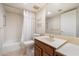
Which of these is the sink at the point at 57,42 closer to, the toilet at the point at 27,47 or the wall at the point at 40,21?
the wall at the point at 40,21

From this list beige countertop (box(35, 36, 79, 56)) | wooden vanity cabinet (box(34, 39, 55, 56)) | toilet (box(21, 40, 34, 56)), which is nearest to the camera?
beige countertop (box(35, 36, 79, 56))

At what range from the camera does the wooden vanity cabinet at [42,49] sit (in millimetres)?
955

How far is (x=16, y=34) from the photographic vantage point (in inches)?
42.4

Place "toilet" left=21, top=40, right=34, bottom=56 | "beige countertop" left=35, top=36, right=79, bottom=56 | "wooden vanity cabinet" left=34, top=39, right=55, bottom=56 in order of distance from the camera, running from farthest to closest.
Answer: "toilet" left=21, top=40, right=34, bottom=56, "wooden vanity cabinet" left=34, top=39, right=55, bottom=56, "beige countertop" left=35, top=36, right=79, bottom=56

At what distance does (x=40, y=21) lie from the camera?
3.84 ft

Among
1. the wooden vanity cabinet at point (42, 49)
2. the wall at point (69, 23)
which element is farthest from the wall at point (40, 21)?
the wall at point (69, 23)

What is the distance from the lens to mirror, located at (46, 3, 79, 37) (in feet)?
3.26

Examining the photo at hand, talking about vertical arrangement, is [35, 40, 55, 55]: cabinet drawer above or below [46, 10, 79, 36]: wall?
below

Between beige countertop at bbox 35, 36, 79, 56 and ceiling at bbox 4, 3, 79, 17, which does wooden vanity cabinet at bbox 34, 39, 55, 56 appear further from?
ceiling at bbox 4, 3, 79, 17

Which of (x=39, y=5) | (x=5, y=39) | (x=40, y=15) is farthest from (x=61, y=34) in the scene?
(x=5, y=39)

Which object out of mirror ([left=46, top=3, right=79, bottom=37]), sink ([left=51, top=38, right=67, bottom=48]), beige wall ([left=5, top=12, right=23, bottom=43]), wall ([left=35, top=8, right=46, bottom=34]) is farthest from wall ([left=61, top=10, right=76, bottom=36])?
beige wall ([left=5, top=12, right=23, bottom=43])

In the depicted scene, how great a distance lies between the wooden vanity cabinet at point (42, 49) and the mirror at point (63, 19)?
255mm

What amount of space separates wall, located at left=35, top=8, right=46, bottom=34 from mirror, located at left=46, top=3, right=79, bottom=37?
0.22ft

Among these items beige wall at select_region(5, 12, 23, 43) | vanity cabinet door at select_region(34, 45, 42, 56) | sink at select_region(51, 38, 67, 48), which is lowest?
vanity cabinet door at select_region(34, 45, 42, 56)
